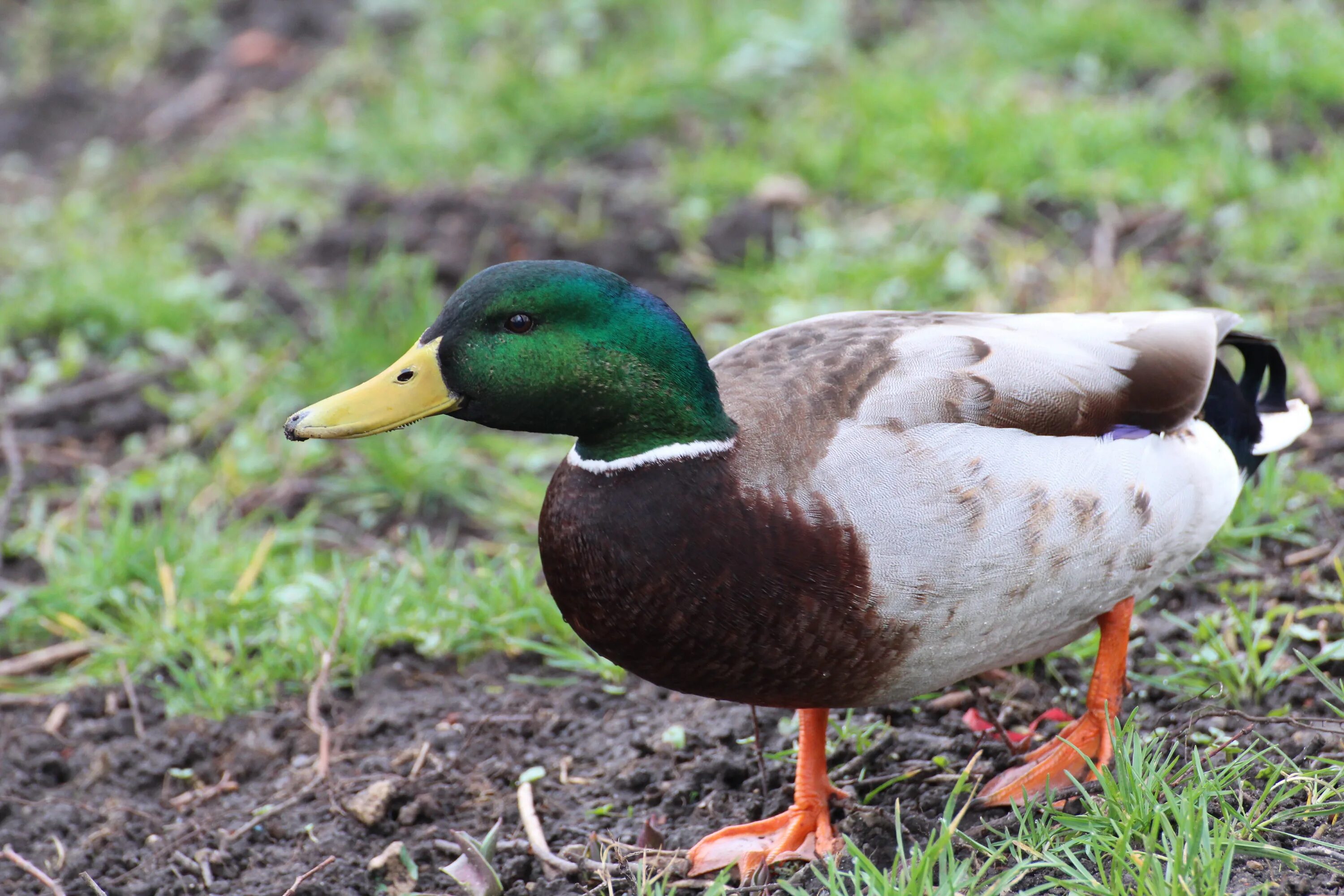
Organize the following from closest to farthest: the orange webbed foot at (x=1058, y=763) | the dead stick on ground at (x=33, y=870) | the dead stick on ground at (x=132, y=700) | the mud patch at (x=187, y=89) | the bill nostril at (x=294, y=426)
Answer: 1. the bill nostril at (x=294, y=426)
2. the orange webbed foot at (x=1058, y=763)
3. the dead stick on ground at (x=33, y=870)
4. the dead stick on ground at (x=132, y=700)
5. the mud patch at (x=187, y=89)

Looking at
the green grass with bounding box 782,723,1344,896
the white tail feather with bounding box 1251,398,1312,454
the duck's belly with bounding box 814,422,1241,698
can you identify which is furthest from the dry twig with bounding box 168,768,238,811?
the white tail feather with bounding box 1251,398,1312,454

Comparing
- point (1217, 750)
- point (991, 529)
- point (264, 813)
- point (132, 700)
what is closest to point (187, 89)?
point (132, 700)

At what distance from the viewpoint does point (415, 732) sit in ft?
11.1

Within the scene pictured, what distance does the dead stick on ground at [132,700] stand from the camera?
3527mm

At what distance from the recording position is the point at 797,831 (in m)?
2.81

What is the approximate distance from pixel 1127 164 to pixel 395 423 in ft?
12.7

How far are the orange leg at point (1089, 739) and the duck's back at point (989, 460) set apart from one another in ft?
0.26

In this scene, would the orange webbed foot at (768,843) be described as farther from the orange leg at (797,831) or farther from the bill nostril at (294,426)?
the bill nostril at (294,426)

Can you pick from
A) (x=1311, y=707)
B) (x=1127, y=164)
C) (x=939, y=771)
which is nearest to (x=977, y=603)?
(x=939, y=771)

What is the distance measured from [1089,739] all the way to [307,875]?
159 centimetres

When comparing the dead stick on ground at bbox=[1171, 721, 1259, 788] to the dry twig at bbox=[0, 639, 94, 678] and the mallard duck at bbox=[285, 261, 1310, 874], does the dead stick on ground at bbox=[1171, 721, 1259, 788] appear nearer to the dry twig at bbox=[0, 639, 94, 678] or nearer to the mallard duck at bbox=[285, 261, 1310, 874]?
the mallard duck at bbox=[285, 261, 1310, 874]

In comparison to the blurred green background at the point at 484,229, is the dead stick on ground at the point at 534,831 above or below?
below

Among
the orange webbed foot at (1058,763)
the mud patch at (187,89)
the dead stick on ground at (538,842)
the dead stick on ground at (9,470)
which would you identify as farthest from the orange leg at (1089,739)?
the mud patch at (187,89)

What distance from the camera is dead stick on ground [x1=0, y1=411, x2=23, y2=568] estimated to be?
14.4ft
